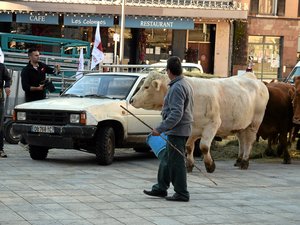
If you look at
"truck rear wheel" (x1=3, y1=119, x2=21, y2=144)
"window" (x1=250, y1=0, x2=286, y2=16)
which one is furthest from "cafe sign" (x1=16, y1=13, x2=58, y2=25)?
"truck rear wheel" (x1=3, y1=119, x2=21, y2=144)

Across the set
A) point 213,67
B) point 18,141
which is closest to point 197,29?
point 213,67

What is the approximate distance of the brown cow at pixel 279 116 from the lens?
1465 centimetres

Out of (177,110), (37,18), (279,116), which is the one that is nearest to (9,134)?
(279,116)

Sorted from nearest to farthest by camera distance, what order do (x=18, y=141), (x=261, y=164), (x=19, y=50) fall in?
1. (x=261, y=164)
2. (x=18, y=141)
3. (x=19, y=50)

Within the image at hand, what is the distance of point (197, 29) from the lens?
3850 centimetres

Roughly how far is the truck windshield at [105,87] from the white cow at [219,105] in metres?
1.87

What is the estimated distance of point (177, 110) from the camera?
9.19 metres

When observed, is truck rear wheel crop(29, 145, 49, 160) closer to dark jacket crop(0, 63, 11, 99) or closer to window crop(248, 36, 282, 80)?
dark jacket crop(0, 63, 11, 99)

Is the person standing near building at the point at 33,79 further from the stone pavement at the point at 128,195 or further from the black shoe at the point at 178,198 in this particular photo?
the black shoe at the point at 178,198

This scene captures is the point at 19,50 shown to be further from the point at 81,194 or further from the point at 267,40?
the point at 267,40

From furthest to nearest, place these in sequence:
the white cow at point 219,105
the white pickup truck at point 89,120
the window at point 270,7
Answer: the window at point 270,7, the white pickup truck at point 89,120, the white cow at point 219,105

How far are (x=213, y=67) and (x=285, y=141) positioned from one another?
24.1 meters

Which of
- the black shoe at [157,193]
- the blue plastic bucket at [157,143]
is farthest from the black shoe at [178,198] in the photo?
the blue plastic bucket at [157,143]

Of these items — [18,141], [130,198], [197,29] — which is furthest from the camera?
[197,29]
